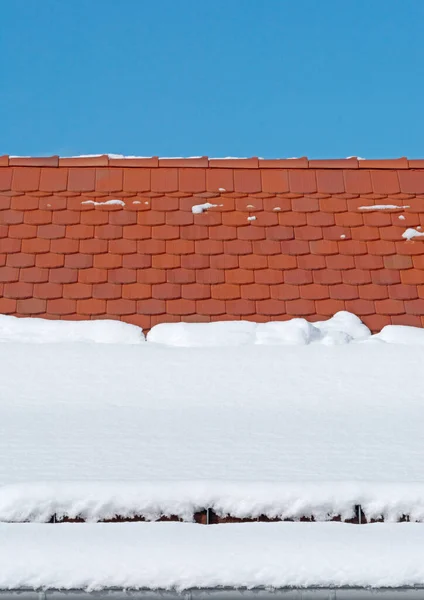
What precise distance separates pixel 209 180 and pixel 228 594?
12.9 ft

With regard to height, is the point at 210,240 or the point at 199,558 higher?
the point at 210,240

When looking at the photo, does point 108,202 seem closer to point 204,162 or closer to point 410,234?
point 204,162

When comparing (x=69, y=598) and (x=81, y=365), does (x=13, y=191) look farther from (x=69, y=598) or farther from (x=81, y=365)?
(x=69, y=598)

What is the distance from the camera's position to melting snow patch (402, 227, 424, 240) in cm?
552

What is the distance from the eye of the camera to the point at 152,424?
3.61m

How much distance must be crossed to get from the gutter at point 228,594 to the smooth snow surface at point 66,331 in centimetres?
254

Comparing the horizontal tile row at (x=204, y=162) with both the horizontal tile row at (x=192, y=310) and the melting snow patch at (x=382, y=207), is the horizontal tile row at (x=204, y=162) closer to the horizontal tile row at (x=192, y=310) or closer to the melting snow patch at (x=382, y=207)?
the melting snow patch at (x=382, y=207)

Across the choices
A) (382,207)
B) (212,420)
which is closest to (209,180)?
(382,207)

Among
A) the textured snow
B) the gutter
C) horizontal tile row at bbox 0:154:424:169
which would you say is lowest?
the gutter

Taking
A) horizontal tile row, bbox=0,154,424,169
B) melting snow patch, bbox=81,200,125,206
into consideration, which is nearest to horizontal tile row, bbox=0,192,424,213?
melting snow patch, bbox=81,200,125,206

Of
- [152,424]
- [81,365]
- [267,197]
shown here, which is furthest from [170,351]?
[267,197]

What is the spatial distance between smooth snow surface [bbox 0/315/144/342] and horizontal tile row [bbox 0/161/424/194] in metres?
1.24

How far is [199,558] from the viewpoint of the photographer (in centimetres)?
241

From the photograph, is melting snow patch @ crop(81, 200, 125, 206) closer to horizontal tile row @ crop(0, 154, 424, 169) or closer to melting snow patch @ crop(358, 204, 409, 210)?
horizontal tile row @ crop(0, 154, 424, 169)
